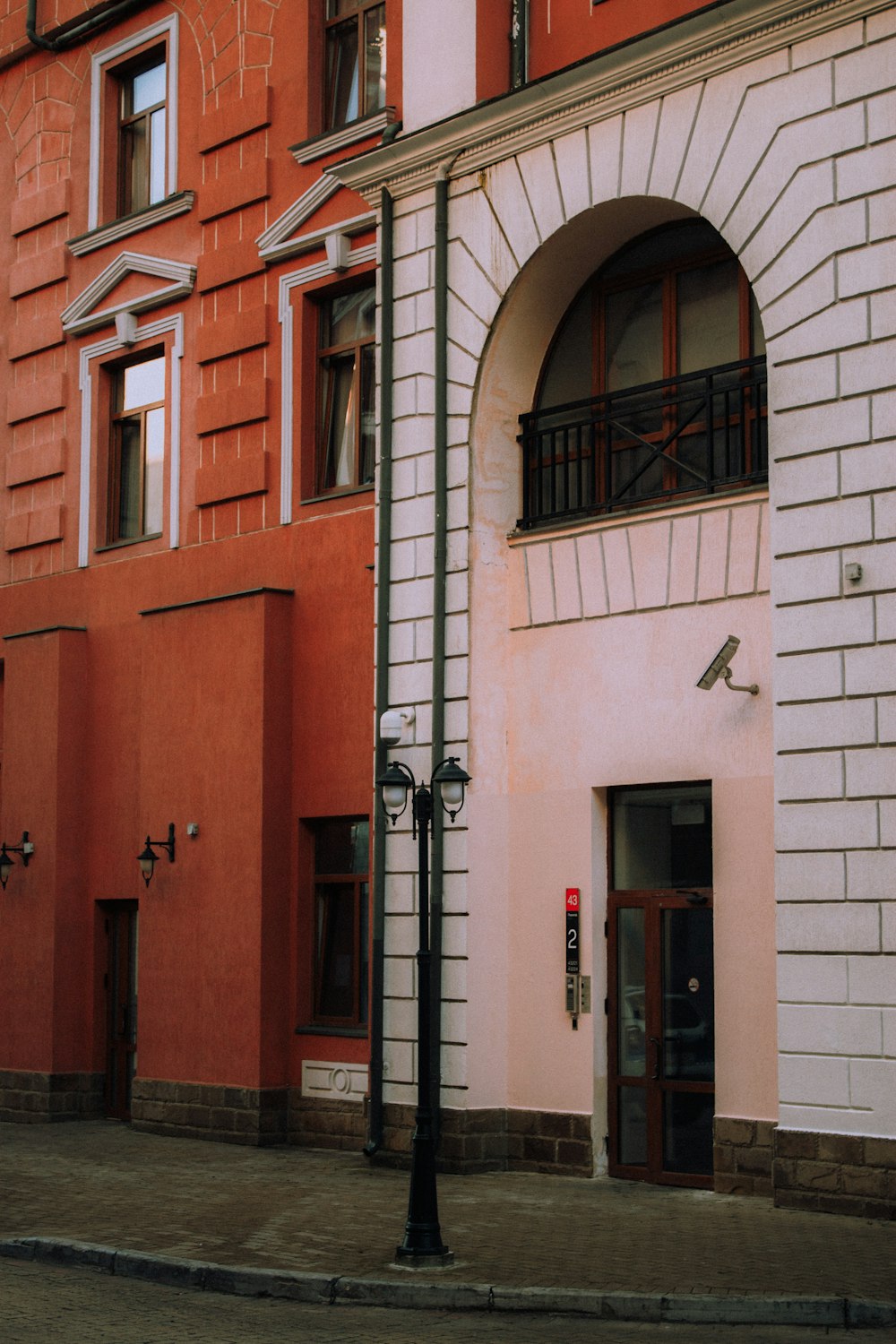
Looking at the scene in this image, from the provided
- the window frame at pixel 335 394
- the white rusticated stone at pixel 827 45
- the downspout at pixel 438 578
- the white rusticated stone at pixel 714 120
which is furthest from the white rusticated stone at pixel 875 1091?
the window frame at pixel 335 394

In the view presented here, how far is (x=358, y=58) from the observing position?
19.0 metres

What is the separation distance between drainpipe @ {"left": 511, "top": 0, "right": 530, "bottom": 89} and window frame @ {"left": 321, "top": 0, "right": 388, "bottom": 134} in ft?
6.80

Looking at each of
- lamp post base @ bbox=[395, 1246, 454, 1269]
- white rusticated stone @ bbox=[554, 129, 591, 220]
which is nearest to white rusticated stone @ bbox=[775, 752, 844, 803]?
lamp post base @ bbox=[395, 1246, 454, 1269]

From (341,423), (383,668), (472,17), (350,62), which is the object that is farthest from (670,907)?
(350,62)

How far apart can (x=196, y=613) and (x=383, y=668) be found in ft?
10.6

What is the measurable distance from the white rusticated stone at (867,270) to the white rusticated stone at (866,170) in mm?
450

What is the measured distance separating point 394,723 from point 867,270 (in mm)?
5792

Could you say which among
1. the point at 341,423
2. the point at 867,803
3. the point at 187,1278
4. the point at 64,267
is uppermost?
the point at 64,267

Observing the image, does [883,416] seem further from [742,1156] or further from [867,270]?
[742,1156]

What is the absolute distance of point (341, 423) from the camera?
18938 mm

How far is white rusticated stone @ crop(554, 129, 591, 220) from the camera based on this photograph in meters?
15.7

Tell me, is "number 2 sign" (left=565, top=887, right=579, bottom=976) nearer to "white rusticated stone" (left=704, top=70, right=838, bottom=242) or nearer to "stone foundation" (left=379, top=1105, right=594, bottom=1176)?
"stone foundation" (left=379, top=1105, right=594, bottom=1176)

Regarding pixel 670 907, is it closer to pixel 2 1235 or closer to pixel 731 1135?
pixel 731 1135

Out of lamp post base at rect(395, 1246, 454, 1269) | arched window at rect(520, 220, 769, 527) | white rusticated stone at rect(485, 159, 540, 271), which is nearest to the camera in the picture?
lamp post base at rect(395, 1246, 454, 1269)
